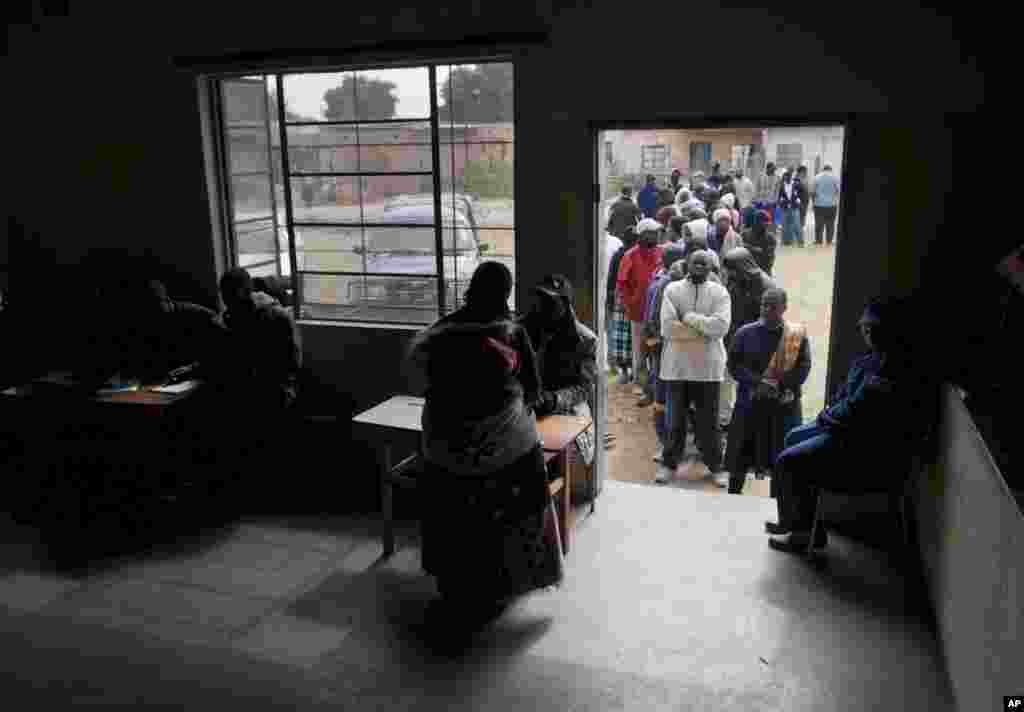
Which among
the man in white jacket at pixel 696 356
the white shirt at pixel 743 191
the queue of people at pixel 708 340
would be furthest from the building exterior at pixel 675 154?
A: the man in white jacket at pixel 696 356

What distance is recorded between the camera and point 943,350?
3.92 m

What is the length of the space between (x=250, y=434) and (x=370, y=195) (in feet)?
5.21

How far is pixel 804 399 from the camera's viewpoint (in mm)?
6539

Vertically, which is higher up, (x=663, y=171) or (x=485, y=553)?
(x=663, y=171)

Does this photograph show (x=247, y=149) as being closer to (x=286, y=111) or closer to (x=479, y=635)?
→ (x=286, y=111)

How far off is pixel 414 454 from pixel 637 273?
8.58 ft

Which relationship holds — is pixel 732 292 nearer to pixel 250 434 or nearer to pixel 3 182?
pixel 250 434

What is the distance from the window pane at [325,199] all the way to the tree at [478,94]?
77 cm

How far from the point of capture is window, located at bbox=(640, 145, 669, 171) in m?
9.59

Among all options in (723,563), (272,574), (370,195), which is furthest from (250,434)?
(723,563)

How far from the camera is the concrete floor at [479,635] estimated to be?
128 inches

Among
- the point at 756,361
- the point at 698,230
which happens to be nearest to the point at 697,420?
the point at 756,361

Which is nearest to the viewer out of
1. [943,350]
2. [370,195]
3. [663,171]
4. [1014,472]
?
[1014,472]

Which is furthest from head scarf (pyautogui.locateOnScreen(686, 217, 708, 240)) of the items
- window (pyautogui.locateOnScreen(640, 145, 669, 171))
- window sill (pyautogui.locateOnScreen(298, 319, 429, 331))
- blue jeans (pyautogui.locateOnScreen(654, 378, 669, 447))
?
window (pyautogui.locateOnScreen(640, 145, 669, 171))
